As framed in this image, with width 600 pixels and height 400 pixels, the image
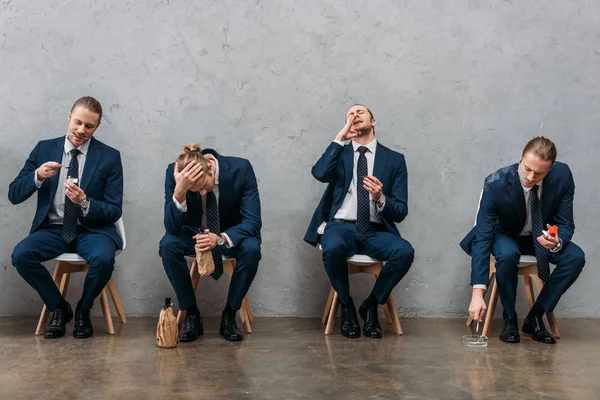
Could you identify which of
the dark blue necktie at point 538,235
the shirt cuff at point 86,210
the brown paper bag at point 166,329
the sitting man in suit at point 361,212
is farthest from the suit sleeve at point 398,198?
the shirt cuff at point 86,210

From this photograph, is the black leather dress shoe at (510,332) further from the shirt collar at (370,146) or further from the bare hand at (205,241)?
the bare hand at (205,241)

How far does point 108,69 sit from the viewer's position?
506 cm

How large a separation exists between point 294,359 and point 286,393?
0.61 metres

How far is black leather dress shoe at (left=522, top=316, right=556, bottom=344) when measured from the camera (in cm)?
430

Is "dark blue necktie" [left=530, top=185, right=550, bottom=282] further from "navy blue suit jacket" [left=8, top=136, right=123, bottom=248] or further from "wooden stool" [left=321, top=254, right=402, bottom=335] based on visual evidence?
"navy blue suit jacket" [left=8, top=136, right=123, bottom=248]

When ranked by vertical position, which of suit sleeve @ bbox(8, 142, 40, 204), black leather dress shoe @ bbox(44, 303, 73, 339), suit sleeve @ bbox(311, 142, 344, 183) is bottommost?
black leather dress shoe @ bbox(44, 303, 73, 339)

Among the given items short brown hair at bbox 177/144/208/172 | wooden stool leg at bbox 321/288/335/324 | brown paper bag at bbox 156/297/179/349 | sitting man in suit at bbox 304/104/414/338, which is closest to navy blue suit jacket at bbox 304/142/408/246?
sitting man in suit at bbox 304/104/414/338

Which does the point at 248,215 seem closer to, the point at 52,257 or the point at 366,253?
the point at 366,253

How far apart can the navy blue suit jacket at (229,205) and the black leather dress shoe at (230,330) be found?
38 cm

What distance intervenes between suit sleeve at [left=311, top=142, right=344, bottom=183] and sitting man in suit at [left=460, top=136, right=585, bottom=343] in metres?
0.83

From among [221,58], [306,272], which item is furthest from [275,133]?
[306,272]

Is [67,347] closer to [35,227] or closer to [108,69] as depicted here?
[35,227]

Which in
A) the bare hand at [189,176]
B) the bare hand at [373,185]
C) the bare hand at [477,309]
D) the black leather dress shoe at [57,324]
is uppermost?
the bare hand at [373,185]

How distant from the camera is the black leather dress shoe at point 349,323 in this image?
437 centimetres
